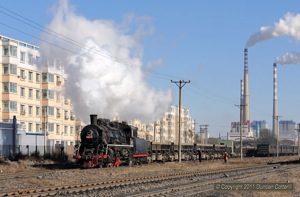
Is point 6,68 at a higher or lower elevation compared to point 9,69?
higher

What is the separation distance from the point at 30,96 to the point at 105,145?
173 feet

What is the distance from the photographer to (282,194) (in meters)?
20.2

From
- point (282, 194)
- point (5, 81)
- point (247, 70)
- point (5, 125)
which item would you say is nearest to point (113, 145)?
point (282, 194)

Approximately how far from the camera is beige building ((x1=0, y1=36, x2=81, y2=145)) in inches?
3169

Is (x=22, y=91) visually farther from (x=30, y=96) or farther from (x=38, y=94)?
(x=38, y=94)

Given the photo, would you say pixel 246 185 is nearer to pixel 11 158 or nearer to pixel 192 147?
pixel 11 158

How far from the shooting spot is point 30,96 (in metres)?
86.4

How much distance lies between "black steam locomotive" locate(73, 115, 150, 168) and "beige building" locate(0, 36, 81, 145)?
1406 inches

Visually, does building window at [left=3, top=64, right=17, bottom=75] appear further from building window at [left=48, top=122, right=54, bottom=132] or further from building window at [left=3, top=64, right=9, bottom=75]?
building window at [left=48, top=122, right=54, bottom=132]

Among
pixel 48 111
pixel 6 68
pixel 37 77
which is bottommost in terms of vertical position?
pixel 48 111

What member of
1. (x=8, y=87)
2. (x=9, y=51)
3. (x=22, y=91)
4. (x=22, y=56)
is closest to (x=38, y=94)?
(x=22, y=91)

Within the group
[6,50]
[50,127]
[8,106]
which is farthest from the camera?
[50,127]

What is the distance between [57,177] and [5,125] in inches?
1228

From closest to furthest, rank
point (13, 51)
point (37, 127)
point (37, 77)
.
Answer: point (13, 51) → point (37, 127) → point (37, 77)
